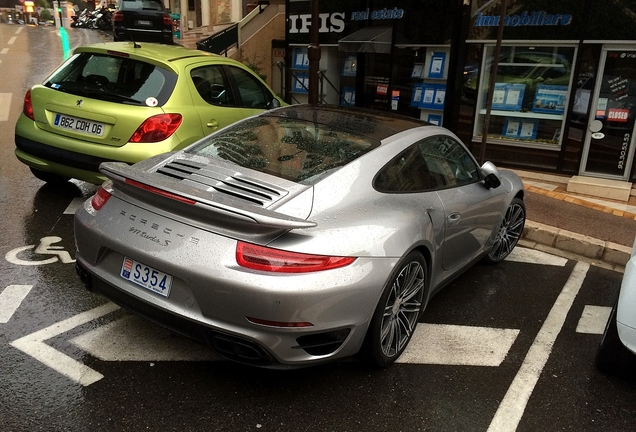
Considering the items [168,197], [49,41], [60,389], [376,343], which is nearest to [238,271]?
[168,197]

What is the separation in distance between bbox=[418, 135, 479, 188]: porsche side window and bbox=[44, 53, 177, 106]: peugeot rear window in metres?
2.59

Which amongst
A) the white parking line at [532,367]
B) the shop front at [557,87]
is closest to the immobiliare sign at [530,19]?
the shop front at [557,87]

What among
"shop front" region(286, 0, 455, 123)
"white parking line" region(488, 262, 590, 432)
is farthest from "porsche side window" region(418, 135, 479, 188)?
"shop front" region(286, 0, 455, 123)

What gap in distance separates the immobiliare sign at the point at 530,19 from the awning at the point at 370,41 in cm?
191

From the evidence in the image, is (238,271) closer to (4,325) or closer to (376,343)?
(376,343)

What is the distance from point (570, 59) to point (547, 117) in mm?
917

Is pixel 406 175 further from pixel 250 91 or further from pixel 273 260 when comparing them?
pixel 250 91

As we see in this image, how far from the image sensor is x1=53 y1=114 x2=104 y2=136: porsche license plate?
197 inches

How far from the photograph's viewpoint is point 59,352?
10.4 ft

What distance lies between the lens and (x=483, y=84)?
9211mm

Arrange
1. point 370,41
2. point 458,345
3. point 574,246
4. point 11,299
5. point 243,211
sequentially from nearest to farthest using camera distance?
point 243,211
point 458,345
point 11,299
point 574,246
point 370,41

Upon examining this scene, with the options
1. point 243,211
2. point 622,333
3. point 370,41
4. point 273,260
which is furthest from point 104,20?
point 622,333

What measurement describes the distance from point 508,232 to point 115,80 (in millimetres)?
4009

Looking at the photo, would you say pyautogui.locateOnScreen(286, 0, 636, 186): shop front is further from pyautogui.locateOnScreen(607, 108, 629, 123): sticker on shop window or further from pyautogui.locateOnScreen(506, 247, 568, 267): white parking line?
pyautogui.locateOnScreen(506, 247, 568, 267): white parking line
